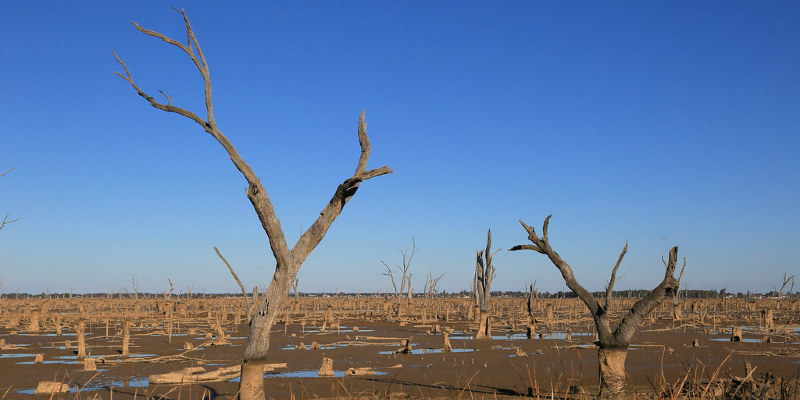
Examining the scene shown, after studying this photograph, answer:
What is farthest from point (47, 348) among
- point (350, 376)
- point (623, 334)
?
point (623, 334)

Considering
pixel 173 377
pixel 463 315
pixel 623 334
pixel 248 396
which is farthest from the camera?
pixel 463 315

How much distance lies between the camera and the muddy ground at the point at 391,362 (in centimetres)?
1344

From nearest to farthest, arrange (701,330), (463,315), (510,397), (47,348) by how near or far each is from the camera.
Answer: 1. (510,397)
2. (47,348)
3. (701,330)
4. (463,315)

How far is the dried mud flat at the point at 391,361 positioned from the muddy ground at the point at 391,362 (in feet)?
0.13

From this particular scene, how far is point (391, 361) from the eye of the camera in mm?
18531

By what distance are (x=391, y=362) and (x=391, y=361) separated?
236 millimetres

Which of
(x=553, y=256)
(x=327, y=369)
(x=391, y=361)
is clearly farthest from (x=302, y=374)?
(x=553, y=256)

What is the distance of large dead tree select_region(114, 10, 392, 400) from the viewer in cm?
887

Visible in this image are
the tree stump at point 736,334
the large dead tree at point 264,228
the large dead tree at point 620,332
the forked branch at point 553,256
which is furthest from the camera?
the tree stump at point 736,334

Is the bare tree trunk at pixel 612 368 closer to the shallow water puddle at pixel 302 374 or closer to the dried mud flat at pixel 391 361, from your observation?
the dried mud flat at pixel 391 361

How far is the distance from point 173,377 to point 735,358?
15.6 m

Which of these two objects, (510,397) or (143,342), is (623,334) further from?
(143,342)

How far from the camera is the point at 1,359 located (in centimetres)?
1875

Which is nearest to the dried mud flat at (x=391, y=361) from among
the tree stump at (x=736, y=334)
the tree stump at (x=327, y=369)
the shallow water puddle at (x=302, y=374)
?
the shallow water puddle at (x=302, y=374)
